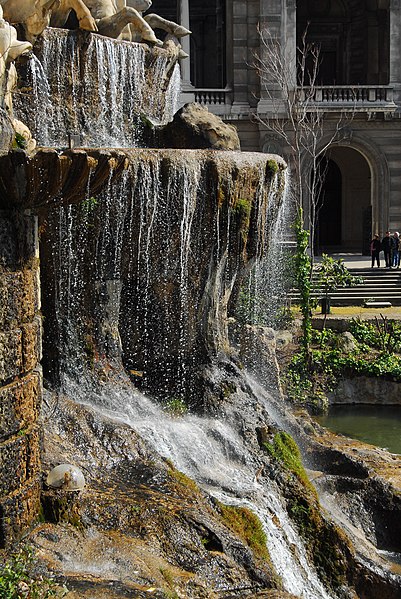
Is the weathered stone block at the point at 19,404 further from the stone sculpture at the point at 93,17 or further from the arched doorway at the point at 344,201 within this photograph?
the arched doorway at the point at 344,201

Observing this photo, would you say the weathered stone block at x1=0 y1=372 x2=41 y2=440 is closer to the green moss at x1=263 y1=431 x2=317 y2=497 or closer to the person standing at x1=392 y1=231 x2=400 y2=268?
the green moss at x1=263 y1=431 x2=317 y2=497

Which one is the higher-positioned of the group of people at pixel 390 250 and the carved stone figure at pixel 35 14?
the carved stone figure at pixel 35 14

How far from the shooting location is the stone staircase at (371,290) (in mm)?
22734

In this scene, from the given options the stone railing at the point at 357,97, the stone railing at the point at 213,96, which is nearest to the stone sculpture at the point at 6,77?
the stone railing at the point at 213,96

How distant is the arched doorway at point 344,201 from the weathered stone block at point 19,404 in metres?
26.3

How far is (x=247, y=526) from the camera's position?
9.82 m

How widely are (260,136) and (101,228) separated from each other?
18075 millimetres

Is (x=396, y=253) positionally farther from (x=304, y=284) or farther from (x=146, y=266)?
(x=146, y=266)

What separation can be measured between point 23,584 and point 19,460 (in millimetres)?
1541

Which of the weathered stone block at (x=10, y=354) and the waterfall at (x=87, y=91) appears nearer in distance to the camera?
the weathered stone block at (x=10, y=354)

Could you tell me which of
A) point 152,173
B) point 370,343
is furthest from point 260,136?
point 152,173

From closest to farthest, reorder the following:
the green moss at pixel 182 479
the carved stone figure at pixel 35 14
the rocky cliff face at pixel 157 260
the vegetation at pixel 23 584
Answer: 1. the vegetation at pixel 23 584
2. the green moss at pixel 182 479
3. the rocky cliff face at pixel 157 260
4. the carved stone figure at pixel 35 14

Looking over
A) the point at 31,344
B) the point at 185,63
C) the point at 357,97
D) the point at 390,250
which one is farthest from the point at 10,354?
the point at 357,97

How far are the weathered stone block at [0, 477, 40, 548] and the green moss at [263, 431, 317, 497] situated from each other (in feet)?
12.7
